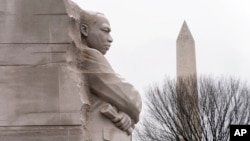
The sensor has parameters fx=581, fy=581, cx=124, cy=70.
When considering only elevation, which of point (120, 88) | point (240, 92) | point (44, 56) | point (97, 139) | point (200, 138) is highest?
point (44, 56)

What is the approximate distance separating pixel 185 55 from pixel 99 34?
84.9 feet

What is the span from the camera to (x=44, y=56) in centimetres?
678

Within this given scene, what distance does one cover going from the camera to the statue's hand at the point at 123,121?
7.07 metres

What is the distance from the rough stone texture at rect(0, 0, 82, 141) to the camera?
258 inches

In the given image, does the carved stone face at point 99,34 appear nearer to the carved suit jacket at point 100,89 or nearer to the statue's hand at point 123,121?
the carved suit jacket at point 100,89

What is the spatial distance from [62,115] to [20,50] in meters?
0.92

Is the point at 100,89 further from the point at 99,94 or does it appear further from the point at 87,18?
the point at 87,18

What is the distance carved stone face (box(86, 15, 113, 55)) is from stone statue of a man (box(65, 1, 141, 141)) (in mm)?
33

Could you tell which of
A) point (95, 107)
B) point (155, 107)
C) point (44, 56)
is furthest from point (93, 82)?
point (155, 107)

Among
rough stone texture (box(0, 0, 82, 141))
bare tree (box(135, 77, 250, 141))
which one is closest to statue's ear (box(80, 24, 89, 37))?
rough stone texture (box(0, 0, 82, 141))

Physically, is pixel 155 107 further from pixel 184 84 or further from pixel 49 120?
pixel 49 120

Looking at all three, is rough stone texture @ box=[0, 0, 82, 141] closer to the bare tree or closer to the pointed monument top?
the bare tree

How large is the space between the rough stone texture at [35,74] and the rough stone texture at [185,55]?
25.9m

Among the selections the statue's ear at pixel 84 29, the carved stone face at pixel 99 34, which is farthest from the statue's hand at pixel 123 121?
the statue's ear at pixel 84 29
